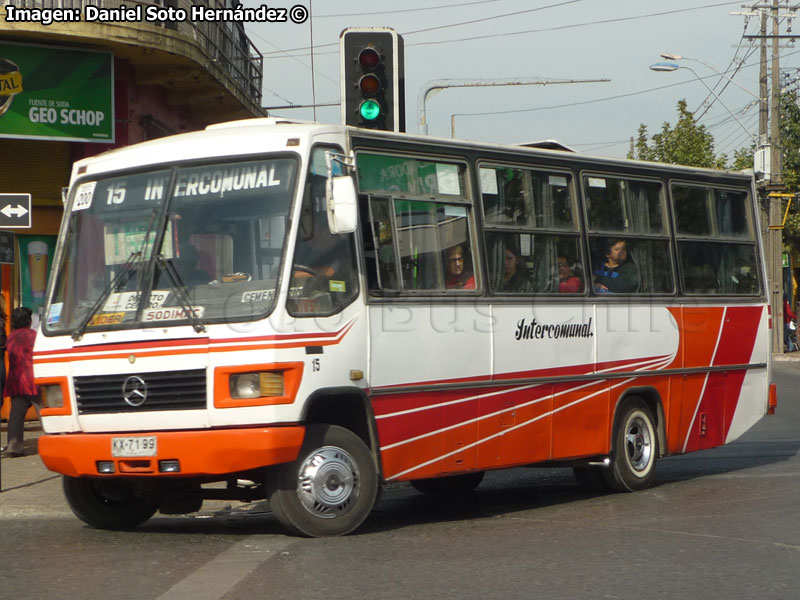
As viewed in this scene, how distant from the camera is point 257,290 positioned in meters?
8.39

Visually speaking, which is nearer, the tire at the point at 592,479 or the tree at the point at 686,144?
the tire at the point at 592,479

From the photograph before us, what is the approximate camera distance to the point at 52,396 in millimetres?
8969

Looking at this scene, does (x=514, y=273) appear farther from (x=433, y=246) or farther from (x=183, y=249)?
(x=183, y=249)

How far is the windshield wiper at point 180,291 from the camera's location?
27.4 ft

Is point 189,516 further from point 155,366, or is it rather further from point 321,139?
point 321,139

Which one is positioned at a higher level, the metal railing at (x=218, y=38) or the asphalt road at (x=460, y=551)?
the metal railing at (x=218, y=38)

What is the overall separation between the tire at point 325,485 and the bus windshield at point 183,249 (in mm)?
1014

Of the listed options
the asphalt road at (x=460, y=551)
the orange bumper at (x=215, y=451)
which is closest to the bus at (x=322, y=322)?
the orange bumper at (x=215, y=451)

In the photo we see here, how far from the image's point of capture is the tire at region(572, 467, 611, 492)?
A: 1145 centimetres

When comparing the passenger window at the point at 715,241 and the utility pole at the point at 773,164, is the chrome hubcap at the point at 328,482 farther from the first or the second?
the utility pole at the point at 773,164

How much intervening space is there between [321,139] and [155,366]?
188 centimetres

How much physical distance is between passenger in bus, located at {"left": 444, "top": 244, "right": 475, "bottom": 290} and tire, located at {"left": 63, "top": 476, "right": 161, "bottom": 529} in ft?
8.74

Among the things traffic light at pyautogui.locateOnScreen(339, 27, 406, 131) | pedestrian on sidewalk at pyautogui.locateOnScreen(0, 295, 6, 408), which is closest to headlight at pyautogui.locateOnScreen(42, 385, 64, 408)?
traffic light at pyautogui.locateOnScreen(339, 27, 406, 131)

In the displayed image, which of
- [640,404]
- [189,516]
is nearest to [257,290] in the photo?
[189,516]
